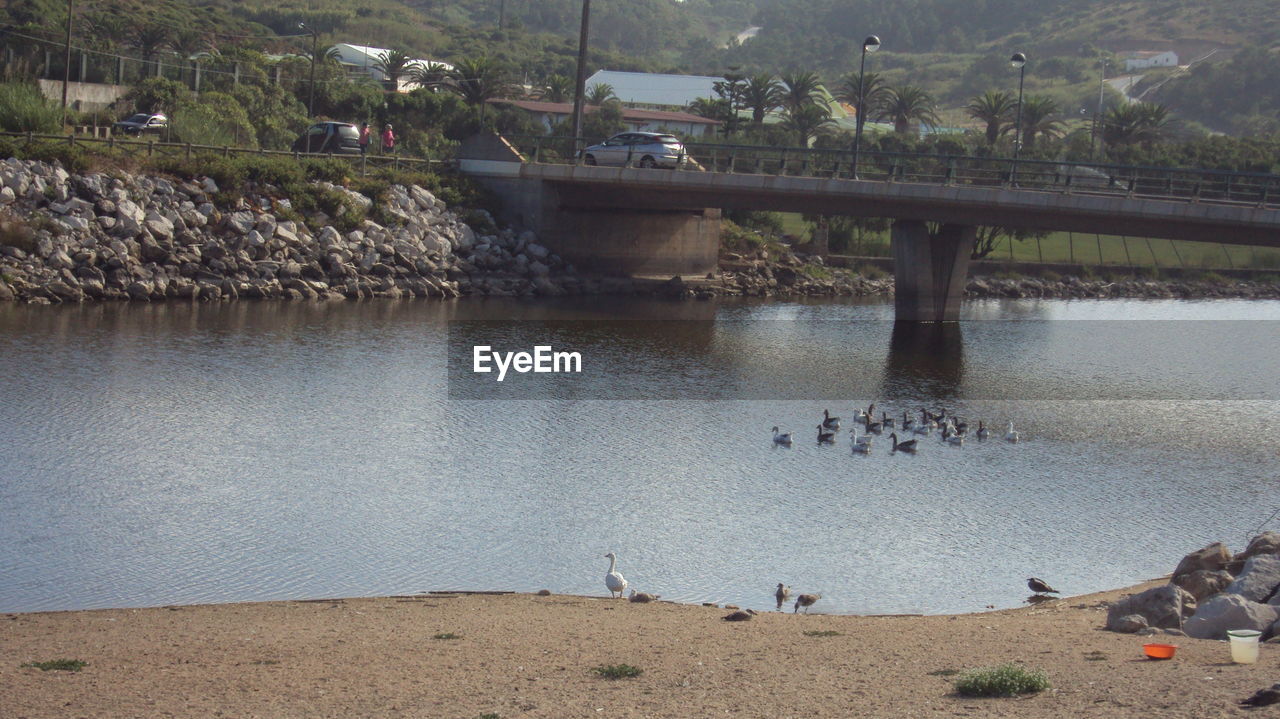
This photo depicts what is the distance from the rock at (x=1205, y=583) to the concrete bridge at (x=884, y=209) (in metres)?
29.4

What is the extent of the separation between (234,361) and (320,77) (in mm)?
65028

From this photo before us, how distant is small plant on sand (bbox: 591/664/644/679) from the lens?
13.4 metres

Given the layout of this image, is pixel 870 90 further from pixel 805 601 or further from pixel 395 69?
pixel 805 601

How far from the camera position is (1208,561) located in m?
19.1

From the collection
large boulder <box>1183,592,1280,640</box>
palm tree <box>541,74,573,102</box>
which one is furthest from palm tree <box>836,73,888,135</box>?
large boulder <box>1183,592,1280,640</box>

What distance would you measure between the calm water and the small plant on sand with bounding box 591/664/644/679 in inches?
221

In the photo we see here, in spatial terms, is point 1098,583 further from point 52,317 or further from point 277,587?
point 52,317

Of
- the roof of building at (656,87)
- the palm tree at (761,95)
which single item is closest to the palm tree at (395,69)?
the roof of building at (656,87)

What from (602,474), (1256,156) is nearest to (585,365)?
(602,474)

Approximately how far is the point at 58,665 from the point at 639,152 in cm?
4699

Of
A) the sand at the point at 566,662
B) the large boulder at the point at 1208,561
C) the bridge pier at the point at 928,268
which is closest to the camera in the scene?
the sand at the point at 566,662

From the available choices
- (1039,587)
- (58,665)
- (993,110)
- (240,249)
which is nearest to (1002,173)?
(240,249)

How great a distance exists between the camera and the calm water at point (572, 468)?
20.0m

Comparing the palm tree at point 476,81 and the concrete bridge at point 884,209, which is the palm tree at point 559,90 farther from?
the concrete bridge at point 884,209
